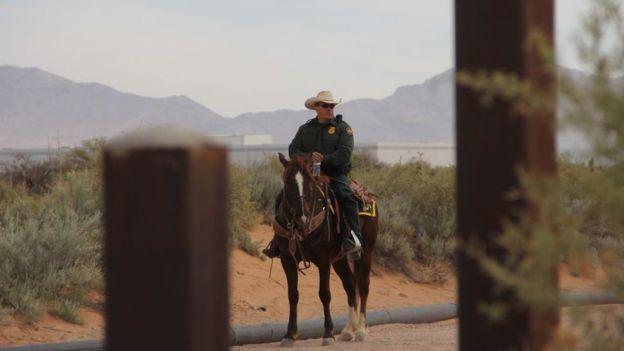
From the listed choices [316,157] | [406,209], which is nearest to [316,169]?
[316,157]

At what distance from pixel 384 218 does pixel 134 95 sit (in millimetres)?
134600

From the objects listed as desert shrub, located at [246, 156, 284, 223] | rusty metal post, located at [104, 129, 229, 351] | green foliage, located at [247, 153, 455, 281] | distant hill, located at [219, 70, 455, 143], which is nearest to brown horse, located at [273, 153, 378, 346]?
green foliage, located at [247, 153, 455, 281]

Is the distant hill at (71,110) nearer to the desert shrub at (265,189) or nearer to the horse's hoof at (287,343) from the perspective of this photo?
the desert shrub at (265,189)

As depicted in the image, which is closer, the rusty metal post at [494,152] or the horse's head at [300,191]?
the rusty metal post at [494,152]

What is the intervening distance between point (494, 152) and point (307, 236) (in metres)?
11.4

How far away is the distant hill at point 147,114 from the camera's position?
136125 millimetres

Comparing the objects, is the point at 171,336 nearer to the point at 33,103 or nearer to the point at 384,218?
the point at 384,218

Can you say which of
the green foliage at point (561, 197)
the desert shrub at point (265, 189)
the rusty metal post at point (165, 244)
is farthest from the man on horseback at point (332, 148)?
the rusty metal post at point (165, 244)

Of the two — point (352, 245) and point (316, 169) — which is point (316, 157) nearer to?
point (316, 169)

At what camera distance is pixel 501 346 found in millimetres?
3795

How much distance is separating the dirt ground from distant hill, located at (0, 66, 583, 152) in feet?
353

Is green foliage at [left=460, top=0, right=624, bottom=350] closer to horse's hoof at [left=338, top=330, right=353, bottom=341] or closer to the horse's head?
the horse's head

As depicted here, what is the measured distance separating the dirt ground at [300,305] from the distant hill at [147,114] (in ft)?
353

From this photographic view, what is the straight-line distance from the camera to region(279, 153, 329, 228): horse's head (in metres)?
14.7
